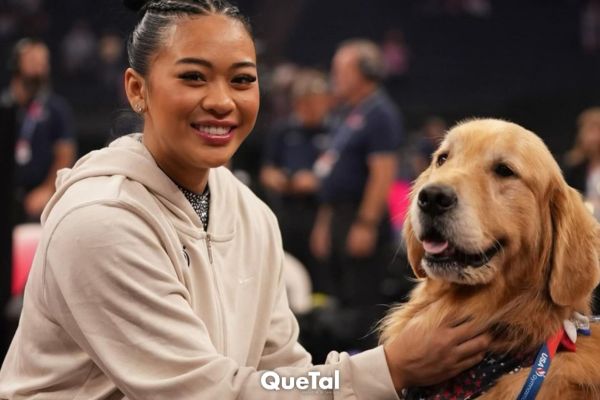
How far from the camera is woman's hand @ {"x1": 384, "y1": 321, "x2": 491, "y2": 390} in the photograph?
2.34m

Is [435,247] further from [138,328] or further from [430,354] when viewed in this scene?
[138,328]

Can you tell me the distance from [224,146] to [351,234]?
457 centimetres

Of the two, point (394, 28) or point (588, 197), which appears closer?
point (588, 197)

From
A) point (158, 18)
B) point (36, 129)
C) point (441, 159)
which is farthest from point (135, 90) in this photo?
point (36, 129)

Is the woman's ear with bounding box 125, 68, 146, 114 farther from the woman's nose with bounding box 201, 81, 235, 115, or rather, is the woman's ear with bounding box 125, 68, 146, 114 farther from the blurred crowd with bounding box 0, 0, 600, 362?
the blurred crowd with bounding box 0, 0, 600, 362

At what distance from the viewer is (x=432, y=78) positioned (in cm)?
1536

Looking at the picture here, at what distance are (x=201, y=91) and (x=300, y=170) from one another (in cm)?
566

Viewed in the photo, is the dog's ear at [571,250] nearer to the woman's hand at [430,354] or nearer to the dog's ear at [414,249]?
the woman's hand at [430,354]

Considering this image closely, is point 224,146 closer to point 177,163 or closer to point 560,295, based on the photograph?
point 177,163

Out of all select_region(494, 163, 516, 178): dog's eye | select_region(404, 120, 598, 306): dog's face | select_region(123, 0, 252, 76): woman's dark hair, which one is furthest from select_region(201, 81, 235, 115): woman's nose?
select_region(494, 163, 516, 178): dog's eye

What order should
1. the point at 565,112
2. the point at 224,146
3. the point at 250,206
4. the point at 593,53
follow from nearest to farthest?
the point at 224,146, the point at 250,206, the point at 565,112, the point at 593,53

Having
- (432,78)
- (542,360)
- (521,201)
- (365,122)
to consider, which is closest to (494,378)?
(542,360)

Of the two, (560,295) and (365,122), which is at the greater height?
(560,295)

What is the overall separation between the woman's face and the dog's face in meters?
0.53
